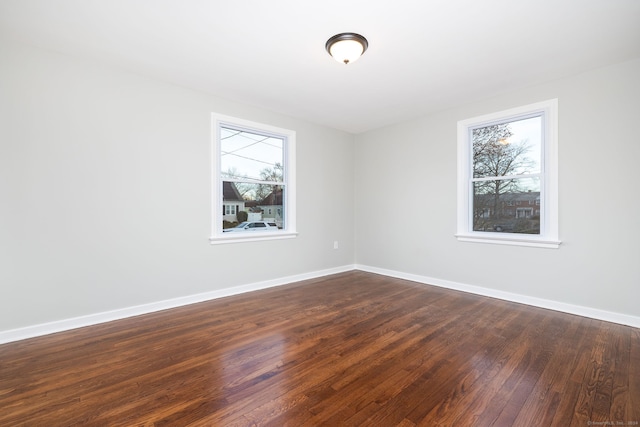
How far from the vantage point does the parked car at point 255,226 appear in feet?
13.1

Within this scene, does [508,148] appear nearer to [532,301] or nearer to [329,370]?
[532,301]

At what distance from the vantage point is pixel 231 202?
12.8ft

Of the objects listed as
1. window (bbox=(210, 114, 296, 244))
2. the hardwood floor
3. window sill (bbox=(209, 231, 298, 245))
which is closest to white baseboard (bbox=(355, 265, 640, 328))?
the hardwood floor

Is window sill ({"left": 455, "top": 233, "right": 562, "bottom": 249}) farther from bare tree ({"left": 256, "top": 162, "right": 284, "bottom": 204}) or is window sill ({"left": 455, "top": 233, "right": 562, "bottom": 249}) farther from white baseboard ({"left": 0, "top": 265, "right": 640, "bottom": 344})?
bare tree ({"left": 256, "top": 162, "right": 284, "bottom": 204})

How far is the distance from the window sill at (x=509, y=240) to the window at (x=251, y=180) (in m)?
2.51

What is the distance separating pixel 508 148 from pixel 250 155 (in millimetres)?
3389

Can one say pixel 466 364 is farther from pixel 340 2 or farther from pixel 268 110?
pixel 268 110

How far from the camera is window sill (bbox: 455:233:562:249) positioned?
3248mm

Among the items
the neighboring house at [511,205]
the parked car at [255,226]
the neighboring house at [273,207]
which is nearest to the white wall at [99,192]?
the parked car at [255,226]

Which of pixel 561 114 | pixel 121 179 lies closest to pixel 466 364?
pixel 561 114

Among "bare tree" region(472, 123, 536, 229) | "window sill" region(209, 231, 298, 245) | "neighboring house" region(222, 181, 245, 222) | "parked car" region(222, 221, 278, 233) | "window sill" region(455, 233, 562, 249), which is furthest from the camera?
"parked car" region(222, 221, 278, 233)

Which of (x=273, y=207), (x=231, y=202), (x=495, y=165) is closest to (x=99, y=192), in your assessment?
(x=231, y=202)

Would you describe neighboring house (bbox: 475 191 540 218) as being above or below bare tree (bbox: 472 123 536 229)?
below

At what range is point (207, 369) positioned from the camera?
2018mm
